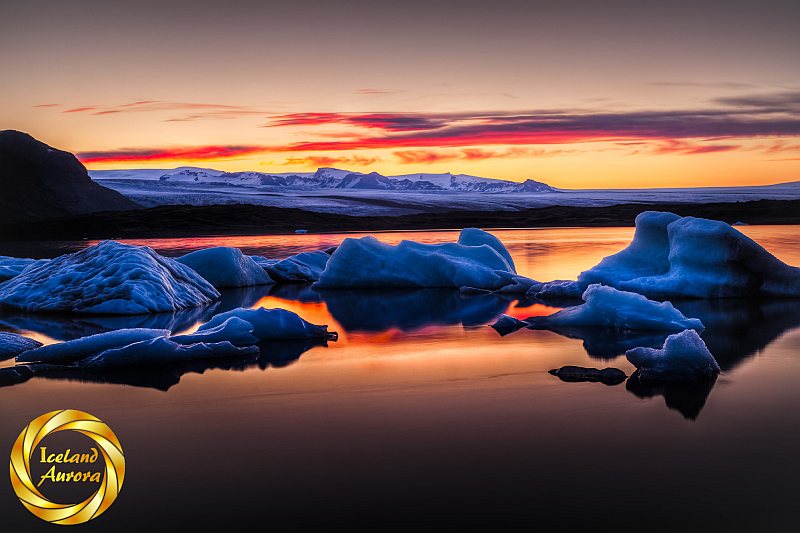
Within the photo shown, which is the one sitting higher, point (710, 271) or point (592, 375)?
point (710, 271)

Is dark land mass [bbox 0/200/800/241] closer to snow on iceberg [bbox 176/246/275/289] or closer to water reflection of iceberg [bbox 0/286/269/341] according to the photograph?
snow on iceberg [bbox 176/246/275/289]

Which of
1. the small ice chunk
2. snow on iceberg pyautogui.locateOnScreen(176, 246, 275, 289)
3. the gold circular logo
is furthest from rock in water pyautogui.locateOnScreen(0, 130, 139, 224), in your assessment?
the gold circular logo

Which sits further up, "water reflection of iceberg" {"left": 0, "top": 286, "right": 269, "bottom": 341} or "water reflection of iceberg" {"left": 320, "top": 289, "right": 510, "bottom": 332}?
"water reflection of iceberg" {"left": 0, "top": 286, "right": 269, "bottom": 341}

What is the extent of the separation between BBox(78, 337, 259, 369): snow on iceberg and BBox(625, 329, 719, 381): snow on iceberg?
16.4ft

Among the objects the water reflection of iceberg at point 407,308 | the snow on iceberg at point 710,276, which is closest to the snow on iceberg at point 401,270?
the water reflection of iceberg at point 407,308

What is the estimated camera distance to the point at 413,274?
18.3 m

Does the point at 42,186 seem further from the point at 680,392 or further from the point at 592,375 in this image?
the point at 680,392

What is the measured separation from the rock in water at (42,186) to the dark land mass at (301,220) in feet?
67.3

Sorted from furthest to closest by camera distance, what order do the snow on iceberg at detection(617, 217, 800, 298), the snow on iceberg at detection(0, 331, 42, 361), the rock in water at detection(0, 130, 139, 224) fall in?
1. the rock in water at detection(0, 130, 139, 224)
2. the snow on iceberg at detection(617, 217, 800, 298)
3. the snow on iceberg at detection(0, 331, 42, 361)

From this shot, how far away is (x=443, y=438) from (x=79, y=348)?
16.5 ft

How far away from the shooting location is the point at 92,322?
12383mm

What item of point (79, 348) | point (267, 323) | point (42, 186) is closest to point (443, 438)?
point (267, 323)

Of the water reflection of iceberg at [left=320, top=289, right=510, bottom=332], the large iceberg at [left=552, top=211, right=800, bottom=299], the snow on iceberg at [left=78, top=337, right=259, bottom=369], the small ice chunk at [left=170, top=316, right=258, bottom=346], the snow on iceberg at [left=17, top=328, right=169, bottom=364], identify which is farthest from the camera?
the large iceberg at [left=552, top=211, right=800, bottom=299]

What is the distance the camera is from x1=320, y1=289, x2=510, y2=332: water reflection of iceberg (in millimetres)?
12867
